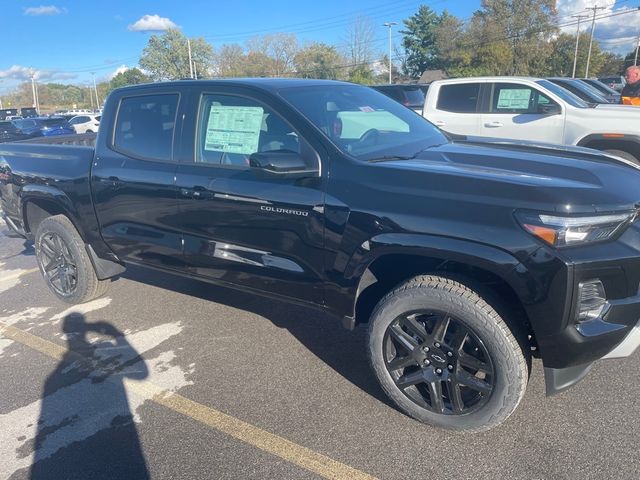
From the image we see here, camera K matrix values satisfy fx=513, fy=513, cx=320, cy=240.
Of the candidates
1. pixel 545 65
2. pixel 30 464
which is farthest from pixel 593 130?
pixel 545 65

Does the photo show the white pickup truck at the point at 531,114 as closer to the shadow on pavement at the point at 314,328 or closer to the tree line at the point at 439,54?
the shadow on pavement at the point at 314,328

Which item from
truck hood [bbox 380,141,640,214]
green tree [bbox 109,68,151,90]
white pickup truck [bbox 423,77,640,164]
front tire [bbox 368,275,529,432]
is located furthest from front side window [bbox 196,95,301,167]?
green tree [bbox 109,68,151,90]

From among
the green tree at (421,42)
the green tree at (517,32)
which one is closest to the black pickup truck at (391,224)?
the green tree at (517,32)

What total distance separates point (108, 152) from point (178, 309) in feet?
4.74

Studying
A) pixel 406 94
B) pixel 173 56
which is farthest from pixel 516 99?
pixel 173 56

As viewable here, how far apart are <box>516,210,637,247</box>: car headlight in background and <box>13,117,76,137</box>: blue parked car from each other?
87.0 ft

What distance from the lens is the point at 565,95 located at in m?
7.68

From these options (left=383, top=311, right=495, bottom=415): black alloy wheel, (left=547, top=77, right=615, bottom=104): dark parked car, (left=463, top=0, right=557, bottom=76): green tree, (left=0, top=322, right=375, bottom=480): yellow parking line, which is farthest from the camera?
(left=463, top=0, right=557, bottom=76): green tree

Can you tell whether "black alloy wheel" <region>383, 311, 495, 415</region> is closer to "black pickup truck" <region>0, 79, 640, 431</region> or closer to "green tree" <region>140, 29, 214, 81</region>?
"black pickup truck" <region>0, 79, 640, 431</region>

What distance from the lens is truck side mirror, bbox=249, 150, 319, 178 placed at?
2854 mm

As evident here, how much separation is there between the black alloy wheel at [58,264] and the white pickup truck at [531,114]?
5429 mm

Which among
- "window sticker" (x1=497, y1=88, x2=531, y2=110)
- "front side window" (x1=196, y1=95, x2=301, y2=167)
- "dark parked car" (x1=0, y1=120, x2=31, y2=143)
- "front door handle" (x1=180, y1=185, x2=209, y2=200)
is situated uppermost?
"window sticker" (x1=497, y1=88, x2=531, y2=110)

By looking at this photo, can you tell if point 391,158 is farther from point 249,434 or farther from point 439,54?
point 439,54

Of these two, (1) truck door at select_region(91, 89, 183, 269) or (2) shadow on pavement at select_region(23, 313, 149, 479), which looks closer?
(2) shadow on pavement at select_region(23, 313, 149, 479)
